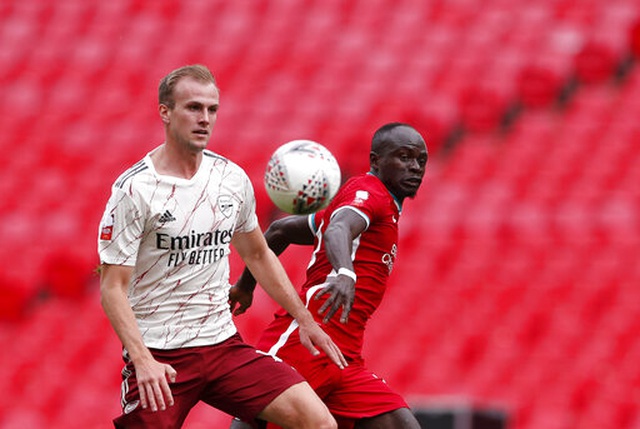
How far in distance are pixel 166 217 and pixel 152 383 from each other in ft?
2.15

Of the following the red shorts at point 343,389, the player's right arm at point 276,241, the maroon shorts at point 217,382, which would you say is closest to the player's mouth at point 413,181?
the player's right arm at point 276,241

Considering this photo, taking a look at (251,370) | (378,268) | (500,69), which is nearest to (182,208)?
(251,370)

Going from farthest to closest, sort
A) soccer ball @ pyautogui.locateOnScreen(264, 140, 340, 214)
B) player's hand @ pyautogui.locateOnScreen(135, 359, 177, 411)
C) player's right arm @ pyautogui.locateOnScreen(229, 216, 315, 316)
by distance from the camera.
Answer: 1. player's right arm @ pyautogui.locateOnScreen(229, 216, 315, 316)
2. soccer ball @ pyautogui.locateOnScreen(264, 140, 340, 214)
3. player's hand @ pyautogui.locateOnScreen(135, 359, 177, 411)

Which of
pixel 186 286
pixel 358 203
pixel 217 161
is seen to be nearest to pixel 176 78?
pixel 217 161

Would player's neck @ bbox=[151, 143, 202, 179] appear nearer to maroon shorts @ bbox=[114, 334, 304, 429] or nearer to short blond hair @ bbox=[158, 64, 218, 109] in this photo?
short blond hair @ bbox=[158, 64, 218, 109]

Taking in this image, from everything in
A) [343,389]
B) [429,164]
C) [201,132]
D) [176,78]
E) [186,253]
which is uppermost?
[429,164]

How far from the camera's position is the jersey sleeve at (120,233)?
15.5 feet

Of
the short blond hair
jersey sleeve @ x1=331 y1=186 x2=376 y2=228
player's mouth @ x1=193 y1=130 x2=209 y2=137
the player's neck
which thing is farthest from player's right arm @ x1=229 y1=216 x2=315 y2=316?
the short blond hair

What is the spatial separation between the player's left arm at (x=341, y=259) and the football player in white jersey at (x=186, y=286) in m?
0.35

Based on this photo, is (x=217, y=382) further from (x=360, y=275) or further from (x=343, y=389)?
(x=360, y=275)

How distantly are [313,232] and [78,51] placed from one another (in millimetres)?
9042

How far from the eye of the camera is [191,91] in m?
4.86

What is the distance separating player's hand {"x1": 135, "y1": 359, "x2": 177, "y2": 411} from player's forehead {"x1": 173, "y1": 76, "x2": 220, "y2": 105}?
1026mm

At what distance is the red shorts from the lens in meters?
5.46
